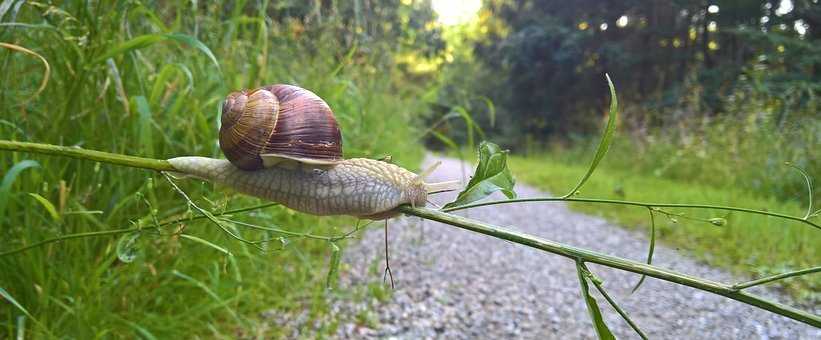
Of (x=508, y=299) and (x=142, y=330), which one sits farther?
(x=508, y=299)

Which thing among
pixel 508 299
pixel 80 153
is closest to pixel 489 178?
pixel 80 153

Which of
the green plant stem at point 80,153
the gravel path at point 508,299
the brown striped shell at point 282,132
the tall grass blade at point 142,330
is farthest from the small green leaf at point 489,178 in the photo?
the gravel path at point 508,299

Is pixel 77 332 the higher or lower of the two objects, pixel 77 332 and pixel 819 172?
the lower

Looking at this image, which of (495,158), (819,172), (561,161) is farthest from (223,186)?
(561,161)

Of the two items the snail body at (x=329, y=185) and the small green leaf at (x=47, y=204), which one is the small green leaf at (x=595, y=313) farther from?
Answer: the small green leaf at (x=47, y=204)

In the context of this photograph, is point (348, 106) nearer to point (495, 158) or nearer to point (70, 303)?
point (70, 303)

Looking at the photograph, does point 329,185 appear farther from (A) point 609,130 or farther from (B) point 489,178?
(A) point 609,130
